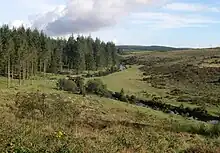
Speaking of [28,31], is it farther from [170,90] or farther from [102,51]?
[170,90]

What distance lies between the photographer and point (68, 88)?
73.4m

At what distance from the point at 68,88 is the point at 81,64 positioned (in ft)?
168

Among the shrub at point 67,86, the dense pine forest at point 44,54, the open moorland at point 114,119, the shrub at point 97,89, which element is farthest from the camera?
the dense pine forest at point 44,54

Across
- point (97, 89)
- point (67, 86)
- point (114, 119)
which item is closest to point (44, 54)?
point (67, 86)

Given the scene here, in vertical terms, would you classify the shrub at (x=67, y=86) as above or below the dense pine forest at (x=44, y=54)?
below

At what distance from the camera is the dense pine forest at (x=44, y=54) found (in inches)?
3174

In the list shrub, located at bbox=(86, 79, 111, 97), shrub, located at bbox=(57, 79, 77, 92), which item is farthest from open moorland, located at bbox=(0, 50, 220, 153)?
shrub, located at bbox=(57, 79, 77, 92)

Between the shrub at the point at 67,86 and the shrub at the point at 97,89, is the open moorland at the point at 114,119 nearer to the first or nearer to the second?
the shrub at the point at 97,89

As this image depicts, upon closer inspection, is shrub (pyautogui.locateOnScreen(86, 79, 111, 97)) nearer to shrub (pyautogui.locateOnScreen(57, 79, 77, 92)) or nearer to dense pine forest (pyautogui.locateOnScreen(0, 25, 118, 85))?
shrub (pyautogui.locateOnScreen(57, 79, 77, 92))

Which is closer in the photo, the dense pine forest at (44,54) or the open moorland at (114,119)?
the open moorland at (114,119)

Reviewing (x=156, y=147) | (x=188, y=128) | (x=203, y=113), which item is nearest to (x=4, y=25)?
(x=203, y=113)

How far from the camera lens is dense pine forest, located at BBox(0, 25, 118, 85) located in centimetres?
8062

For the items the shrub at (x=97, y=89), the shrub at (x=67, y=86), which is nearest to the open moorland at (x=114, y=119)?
the shrub at (x=97, y=89)

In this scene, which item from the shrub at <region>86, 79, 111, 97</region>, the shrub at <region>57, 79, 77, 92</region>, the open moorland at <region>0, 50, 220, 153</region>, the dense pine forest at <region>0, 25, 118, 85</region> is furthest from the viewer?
the dense pine forest at <region>0, 25, 118, 85</region>
